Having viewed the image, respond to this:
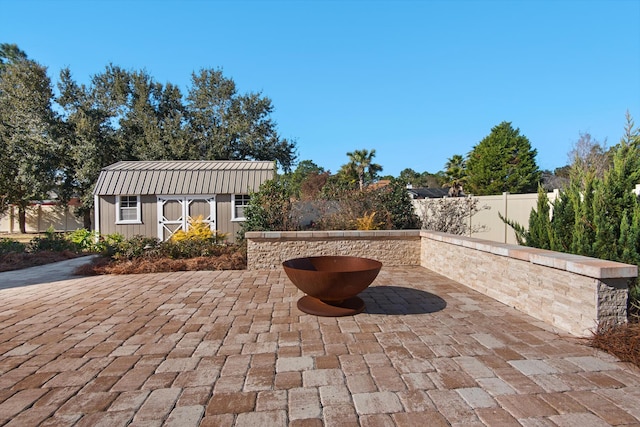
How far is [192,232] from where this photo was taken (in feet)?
32.2

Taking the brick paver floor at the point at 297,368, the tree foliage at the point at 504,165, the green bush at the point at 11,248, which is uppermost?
the tree foliage at the point at 504,165

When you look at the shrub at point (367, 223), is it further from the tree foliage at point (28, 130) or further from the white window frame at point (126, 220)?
the tree foliage at point (28, 130)

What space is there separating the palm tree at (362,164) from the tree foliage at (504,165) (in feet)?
28.2

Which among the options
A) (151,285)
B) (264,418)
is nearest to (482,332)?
(264,418)

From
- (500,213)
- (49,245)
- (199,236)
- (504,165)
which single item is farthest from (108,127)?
(504,165)

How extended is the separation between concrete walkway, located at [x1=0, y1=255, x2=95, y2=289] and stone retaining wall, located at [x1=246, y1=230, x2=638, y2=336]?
4.26 meters

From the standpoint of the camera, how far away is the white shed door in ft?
42.2

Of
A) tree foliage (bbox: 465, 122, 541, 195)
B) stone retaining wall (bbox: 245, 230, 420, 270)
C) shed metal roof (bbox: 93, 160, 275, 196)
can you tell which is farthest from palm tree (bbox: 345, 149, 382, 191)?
stone retaining wall (bbox: 245, 230, 420, 270)

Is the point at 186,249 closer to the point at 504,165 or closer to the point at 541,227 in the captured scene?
the point at 541,227

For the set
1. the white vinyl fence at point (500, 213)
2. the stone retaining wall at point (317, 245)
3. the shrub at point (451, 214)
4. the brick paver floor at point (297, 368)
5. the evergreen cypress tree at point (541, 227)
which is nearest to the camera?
the brick paver floor at point (297, 368)

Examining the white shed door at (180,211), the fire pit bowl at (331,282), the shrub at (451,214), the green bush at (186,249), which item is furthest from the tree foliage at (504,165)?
the fire pit bowl at (331,282)

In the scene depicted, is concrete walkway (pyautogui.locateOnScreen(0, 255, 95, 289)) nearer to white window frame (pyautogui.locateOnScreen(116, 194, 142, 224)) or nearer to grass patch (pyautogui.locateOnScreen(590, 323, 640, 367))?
white window frame (pyautogui.locateOnScreen(116, 194, 142, 224))

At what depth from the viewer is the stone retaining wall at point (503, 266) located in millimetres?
3457

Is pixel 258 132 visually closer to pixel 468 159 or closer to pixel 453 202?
pixel 453 202
